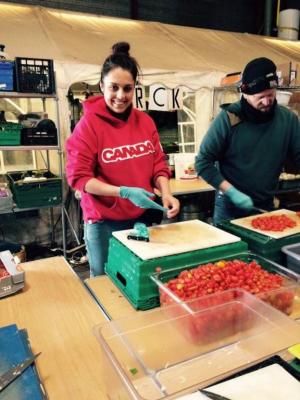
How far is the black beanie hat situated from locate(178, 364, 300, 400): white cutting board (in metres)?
1.35

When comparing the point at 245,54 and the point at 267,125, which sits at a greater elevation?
the point at 245,54

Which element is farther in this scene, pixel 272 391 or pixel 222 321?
pixel 222 321

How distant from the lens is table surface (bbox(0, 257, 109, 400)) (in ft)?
2.80

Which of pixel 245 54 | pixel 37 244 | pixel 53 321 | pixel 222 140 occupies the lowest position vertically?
pixel 37 244

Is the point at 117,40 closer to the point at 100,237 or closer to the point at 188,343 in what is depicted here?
the point at 100,237

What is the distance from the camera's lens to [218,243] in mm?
1268

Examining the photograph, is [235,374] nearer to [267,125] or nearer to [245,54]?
[267,125]

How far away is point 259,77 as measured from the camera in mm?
1684

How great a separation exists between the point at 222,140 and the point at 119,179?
625 mm

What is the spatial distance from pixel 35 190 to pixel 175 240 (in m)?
2.34

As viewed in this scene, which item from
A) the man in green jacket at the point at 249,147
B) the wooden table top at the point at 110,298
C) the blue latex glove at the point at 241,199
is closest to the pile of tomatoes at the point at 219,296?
the wooden table top at the point at 110,298

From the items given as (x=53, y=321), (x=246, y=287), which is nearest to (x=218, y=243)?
(x=246, y=287)

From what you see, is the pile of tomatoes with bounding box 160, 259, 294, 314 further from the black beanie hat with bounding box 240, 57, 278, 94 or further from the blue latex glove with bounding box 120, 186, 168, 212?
the black beanie hat with bounding box 240, 57, 278, 94

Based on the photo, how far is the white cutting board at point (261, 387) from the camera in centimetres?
71
